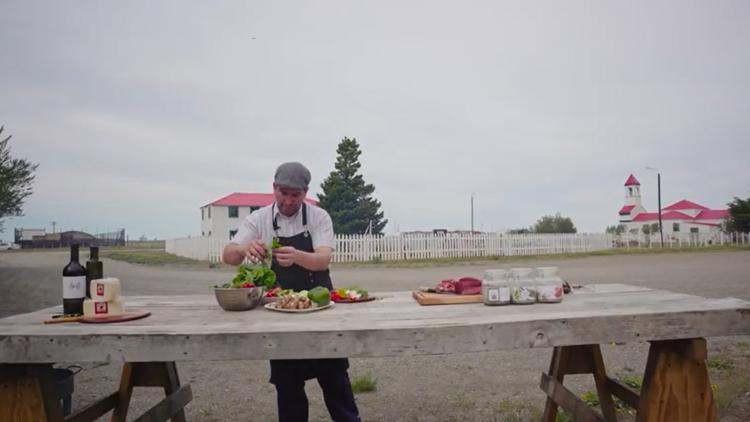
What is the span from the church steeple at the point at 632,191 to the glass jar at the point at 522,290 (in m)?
70.1

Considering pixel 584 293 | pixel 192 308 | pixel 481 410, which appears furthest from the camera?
pixel 481 410

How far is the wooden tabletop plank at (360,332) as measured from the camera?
1.96 meters

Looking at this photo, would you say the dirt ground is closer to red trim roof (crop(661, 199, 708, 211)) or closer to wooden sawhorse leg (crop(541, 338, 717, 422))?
wooden sawhorse leg (crop(541, 338, 717, 422))

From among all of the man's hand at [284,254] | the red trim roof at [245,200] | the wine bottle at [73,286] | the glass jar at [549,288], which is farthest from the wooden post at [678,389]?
the red trim roof at [245,200]

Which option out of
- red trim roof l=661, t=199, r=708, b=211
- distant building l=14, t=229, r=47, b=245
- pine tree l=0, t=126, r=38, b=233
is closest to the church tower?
red trim roof l=661, t=199, r=708, b=211

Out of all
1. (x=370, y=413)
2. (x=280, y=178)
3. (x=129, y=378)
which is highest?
(x=280, y=178)

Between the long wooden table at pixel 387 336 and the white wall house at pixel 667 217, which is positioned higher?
the white wall house at pixel 667 217

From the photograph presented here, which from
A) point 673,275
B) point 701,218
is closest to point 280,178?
point 673,275

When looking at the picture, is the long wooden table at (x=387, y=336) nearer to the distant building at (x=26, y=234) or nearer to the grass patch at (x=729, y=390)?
the grass patch at (x=729, y=390)

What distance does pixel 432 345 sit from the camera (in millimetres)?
2002

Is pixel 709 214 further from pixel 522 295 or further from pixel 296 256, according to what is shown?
pixel 296 256

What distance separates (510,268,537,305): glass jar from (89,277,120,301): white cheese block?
200 centimetres

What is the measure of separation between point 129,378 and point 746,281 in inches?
528

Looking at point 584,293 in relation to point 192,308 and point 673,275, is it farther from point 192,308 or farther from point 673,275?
point 673,275
